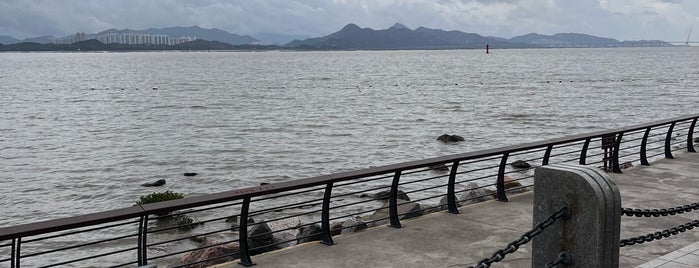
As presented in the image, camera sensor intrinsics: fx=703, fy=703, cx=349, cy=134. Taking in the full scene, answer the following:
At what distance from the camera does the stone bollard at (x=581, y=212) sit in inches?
183

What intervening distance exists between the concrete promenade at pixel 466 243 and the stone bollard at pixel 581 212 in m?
3.30

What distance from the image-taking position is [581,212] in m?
4.71

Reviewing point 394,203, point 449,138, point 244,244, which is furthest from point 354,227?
point 449,138

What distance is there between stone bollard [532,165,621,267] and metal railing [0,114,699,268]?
4060 mm

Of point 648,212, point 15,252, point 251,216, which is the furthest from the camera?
point 251,216

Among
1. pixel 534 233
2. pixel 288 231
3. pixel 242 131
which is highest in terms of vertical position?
pixel 534 233

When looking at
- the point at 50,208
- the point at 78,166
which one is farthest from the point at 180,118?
the point at 50,208

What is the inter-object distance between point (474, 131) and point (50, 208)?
26838mm

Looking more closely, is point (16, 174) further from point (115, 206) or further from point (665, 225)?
point (665, 225)

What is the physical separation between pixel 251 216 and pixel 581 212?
13529 millimetres

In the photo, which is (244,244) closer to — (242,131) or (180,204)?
(180,204)

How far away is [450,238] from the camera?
9.74 m

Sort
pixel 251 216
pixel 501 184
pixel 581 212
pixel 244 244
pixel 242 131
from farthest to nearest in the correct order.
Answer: pixel 242 131 < pixel 251 216 < pixel 501 184 < pixel 244 244 < pixel 581 212

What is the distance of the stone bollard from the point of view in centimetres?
466
